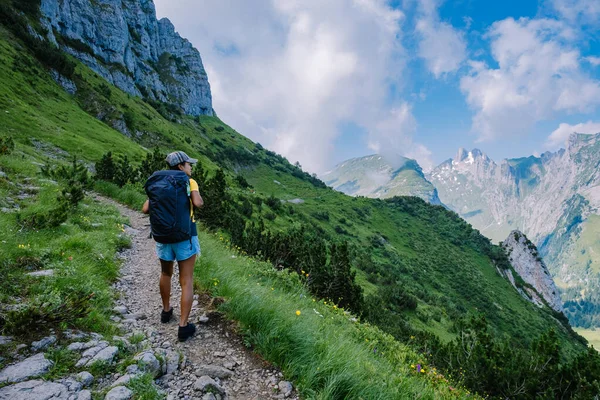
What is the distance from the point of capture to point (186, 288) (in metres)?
4.91

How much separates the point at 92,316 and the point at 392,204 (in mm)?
87439

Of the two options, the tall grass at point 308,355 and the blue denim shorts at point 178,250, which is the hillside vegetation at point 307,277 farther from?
the blue denim shorts at point 178,250

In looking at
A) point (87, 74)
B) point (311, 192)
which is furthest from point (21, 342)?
point (311, 192)

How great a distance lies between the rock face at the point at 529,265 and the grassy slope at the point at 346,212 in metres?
15.0

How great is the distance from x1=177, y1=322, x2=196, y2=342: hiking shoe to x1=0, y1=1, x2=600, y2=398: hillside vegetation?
0.80 metres

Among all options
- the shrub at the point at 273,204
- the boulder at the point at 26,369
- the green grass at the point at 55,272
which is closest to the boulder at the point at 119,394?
the boulder at the point at 26,369

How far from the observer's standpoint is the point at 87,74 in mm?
58312

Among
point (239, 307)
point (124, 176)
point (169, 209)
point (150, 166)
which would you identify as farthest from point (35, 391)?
point (150, 166)

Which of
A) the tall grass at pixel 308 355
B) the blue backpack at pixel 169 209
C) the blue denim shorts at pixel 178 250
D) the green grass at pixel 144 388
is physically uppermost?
the blue backpack at pixel 169 209

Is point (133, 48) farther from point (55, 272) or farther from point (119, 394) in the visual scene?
point (119, 394)

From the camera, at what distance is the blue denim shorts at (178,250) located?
4.96 metres

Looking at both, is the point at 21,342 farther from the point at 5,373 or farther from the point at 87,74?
the point at 87,74

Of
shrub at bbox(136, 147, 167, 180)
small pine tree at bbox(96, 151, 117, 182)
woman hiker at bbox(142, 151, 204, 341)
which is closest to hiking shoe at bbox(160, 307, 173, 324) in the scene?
woman hiker at bbox(142, 151, 204, 341)

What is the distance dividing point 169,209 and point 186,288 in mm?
1314
